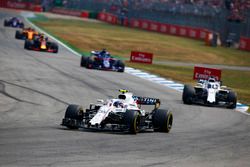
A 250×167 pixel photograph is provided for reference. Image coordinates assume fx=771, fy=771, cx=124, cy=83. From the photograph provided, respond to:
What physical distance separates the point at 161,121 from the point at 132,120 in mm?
1352

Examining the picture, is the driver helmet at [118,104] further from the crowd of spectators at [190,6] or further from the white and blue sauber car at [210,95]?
the crowd of spectators at [190,6]

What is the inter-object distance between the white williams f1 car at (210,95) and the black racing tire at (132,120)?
921cm

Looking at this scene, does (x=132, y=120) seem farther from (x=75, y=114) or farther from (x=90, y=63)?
(x=90, y=63)

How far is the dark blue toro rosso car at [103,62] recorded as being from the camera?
3806cm

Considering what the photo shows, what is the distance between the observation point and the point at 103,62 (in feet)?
126

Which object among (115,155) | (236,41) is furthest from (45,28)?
(115,155)

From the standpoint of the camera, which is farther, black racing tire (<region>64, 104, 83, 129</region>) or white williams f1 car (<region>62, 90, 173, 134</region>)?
black racing tire (<region>64, 104, 83, 129</region>)

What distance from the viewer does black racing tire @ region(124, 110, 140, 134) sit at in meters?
17.7

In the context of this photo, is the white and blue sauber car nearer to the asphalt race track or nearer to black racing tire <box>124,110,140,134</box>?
the asphalt race track

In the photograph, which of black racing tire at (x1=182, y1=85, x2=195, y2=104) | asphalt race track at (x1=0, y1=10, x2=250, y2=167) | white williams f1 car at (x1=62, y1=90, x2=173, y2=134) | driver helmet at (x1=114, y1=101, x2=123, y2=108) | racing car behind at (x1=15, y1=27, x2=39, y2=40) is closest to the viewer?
asphalt race track at (x1=0, y1=10, x2=250, y2=167)

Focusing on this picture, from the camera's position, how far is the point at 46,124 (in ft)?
61.0

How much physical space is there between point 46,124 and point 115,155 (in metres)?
5.05

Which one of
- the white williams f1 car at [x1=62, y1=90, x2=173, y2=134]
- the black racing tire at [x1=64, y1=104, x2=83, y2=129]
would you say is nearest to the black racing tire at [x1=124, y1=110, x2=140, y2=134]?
the white williams f1 car at [x1=62, y1=90, x2=173, y2=134]

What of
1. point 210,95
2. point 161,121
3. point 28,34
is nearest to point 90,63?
point 210,95
